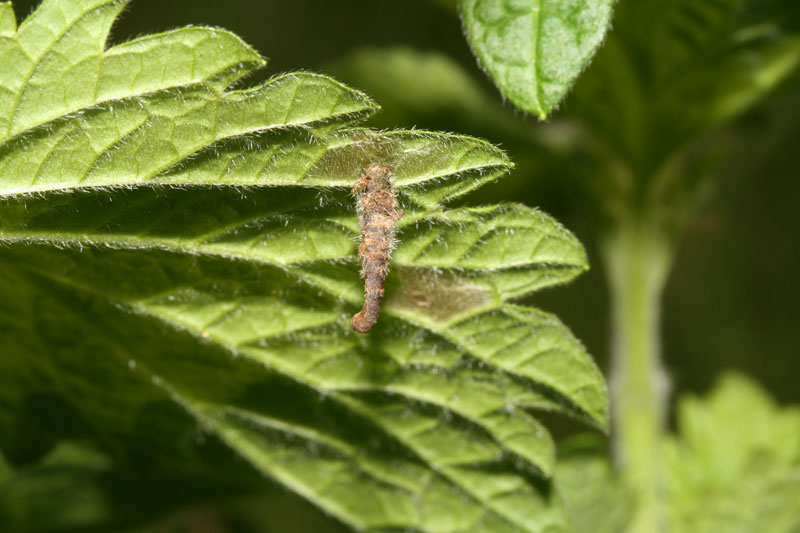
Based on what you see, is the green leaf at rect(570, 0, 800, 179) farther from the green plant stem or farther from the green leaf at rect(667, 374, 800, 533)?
the green leaf at rect(667, 374, 800, 533)

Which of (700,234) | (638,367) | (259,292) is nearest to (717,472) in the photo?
(638,367)

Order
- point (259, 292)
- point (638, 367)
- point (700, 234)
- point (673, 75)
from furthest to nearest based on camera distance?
point (700, 234) → point (638, 367) → point (673, 75) → point (259, 292)

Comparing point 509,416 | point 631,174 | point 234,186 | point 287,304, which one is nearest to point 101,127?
point 234,186

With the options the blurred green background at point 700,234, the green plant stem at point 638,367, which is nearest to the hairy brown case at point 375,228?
the green plant stem at point 638,367

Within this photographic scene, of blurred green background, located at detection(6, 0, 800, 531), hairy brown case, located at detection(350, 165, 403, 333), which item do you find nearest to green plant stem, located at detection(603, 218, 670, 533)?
hairy brown case, located at detection(350, 165, 403, 333)

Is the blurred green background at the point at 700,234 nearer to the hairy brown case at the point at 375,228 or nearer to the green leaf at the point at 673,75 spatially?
the green leaf at the point at 673,75

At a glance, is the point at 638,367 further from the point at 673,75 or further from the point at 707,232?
the point at 707,232
